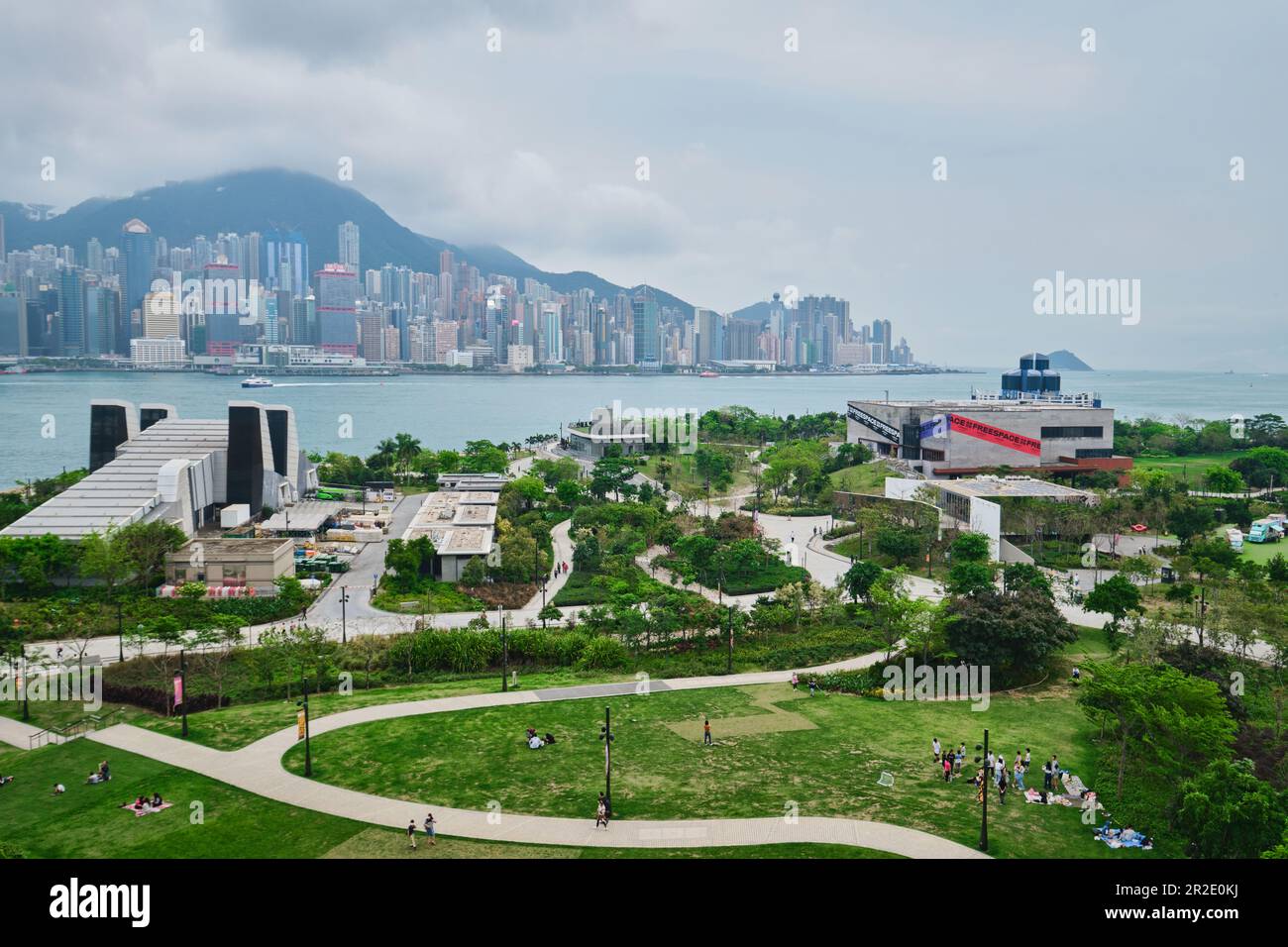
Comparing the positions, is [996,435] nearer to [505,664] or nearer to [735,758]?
[505,664]

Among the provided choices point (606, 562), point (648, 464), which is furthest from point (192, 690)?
point (648, 464)

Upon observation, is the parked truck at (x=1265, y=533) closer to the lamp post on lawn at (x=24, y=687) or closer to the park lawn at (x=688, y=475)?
the park lawn at (x=688, y=475)

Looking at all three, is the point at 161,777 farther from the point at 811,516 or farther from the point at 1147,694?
the point at 811,516

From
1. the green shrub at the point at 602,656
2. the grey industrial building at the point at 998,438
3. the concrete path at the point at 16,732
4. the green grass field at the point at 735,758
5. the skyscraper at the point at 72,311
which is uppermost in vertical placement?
the skyscraper at the point at 72,311

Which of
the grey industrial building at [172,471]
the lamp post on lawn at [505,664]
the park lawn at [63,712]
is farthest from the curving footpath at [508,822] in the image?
the grey industrial building at [172,471]

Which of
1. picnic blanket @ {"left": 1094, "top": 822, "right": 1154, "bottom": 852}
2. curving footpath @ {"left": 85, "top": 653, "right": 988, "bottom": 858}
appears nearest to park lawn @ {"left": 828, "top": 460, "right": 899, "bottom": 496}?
picnic blanket @ {"left": 1094, "top": 822, "right": 1154, "bottom": 852}

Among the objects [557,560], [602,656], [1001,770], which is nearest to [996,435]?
[557,560]
